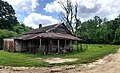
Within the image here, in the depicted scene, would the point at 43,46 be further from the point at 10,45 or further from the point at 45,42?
the point at 10,45

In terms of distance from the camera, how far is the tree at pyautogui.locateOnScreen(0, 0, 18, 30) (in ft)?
231

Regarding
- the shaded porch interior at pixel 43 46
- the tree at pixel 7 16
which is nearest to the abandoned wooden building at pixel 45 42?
the shaded porch interior at pixel 43 46

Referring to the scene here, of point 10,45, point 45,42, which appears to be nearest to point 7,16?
point 10,45

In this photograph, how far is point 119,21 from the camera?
78.6 metres

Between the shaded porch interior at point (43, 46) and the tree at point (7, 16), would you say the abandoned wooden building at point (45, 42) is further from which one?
the tree at point (7, 16)

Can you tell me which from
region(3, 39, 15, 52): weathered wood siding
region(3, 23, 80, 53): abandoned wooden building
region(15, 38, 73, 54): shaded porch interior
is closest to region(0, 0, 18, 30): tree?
region(3, 39, 15, 52): weathered wood siding

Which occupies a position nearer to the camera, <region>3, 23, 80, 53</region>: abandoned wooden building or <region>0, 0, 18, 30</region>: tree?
<region>3, 23, 80, 53</region>: abandoned wooden building

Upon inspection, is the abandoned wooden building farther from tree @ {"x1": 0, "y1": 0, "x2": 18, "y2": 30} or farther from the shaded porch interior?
tree @ {"x1": 0, "y1": 0, "x2": 18, "y2": 30}

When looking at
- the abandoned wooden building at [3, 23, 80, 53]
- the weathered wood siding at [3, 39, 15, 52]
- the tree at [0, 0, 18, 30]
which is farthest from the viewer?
the tree at [0, 0, 18, 30]

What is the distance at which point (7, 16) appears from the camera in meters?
72.5

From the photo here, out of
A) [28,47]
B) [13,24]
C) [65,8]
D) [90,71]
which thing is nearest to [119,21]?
[65,8]

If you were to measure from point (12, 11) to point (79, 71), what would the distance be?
208ft

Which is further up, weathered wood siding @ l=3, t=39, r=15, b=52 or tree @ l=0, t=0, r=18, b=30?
tree @ l=0, t=0, r=18, b=30

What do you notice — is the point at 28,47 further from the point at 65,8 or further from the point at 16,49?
the point at 65,8
